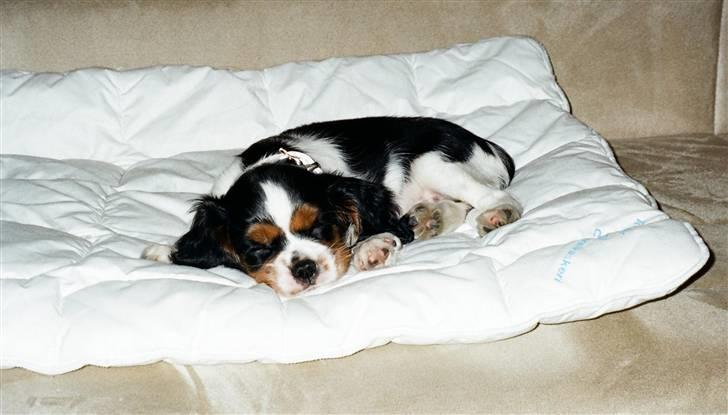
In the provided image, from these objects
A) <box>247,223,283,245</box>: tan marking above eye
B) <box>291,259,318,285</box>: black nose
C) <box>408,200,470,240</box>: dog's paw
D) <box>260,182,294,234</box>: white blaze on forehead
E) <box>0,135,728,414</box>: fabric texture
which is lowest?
<box>408,200,470,240</box>: dog's paw

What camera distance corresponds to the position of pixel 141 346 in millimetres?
2115

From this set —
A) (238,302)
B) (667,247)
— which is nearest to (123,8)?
(238,302)

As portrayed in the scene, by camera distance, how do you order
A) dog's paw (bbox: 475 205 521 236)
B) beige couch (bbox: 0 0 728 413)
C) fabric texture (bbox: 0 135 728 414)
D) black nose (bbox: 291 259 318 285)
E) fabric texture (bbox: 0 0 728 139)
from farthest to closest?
1. fabric texture (bbox: 0 0 728 139)
2. beige couch (bbox: 0 0 728 413)
3. dog's paw (bbox: 475 205 521 236)
4. black nose (bbox: 291 259 318 285)
5. fabric texture (bbox: 0 135 728 414)

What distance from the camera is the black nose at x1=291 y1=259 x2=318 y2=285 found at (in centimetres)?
250

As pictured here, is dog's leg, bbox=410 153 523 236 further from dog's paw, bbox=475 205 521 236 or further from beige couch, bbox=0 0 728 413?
beige couch, bbox=0 0 728 413

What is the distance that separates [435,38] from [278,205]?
171 centimetres

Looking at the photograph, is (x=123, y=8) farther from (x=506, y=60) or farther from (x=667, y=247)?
(x=667, y=247)

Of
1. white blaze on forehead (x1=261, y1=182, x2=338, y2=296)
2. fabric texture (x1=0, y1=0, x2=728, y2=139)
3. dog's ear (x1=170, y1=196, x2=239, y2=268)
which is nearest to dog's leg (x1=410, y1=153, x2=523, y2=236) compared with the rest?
white blaze on forehead (x1=261, y1=182, x2=338, y2=296)

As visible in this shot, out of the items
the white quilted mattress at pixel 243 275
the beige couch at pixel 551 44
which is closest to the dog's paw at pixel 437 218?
the white quilted mattress at pixel 243 275

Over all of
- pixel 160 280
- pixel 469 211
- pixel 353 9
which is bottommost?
pixel 469 211

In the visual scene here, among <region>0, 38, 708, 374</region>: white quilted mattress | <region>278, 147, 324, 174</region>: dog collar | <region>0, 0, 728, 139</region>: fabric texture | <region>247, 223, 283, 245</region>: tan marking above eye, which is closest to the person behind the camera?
<region>0, 38, 708, 374</region>: white quilted mattress

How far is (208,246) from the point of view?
271cm

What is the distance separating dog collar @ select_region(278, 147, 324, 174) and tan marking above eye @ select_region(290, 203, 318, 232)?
242 mm

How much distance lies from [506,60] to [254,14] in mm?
1270
